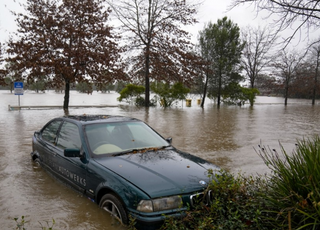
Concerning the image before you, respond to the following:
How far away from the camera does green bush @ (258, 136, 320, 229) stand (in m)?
2.66

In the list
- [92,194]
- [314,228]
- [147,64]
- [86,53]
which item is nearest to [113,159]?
[92,194]

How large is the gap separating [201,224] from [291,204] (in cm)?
92

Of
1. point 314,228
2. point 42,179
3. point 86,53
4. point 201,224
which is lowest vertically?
point 42,179

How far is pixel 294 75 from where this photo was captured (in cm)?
4091

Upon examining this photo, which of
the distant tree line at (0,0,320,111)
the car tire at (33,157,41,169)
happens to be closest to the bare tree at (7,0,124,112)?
the distant tree line at (0,0,320,111)

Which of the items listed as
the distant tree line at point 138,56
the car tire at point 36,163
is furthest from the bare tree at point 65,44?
the car tire at point 36,163

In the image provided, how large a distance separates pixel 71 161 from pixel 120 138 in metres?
0.84

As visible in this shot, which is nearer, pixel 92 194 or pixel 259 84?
pixel 92 194

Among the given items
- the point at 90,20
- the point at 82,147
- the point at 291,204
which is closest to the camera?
the point at 291,204

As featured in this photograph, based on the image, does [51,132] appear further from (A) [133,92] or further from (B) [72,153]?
(A) [133,92]

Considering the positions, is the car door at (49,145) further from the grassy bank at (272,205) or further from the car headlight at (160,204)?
the grassy bank at (272,205)

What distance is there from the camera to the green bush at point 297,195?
2662 mm

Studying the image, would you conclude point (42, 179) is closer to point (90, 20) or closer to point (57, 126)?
point (57, 126)

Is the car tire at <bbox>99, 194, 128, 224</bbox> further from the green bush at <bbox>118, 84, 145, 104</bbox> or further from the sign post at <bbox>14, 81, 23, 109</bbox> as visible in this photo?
the green bush at <bbox>118, 84, 145, 104</bbox>
